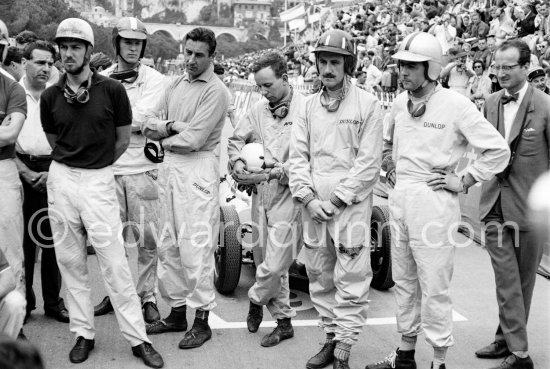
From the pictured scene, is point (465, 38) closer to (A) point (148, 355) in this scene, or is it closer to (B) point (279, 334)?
(B) point (279, 334)

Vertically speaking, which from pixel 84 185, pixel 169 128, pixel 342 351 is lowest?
pixel 342 351

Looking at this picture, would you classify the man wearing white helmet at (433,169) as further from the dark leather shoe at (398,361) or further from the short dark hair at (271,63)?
the short dark hair at (271,63)

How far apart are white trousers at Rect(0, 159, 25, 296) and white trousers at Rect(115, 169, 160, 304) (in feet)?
2.82

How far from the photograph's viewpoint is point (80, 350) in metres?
4.57

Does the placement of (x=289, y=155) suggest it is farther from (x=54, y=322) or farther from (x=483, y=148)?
(x=54, y=322)

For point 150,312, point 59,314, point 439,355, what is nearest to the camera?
point 439,355

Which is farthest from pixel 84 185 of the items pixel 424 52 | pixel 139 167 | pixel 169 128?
pixel 424 52

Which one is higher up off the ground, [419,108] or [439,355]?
[419,108]

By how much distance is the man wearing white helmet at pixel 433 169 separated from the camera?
4.19 metres

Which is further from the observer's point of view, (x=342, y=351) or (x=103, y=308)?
(x=103, y=308)

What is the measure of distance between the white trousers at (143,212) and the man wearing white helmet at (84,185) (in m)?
0.70

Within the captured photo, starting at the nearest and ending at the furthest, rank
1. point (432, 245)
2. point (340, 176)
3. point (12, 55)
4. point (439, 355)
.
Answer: point (432, 245) → point (439, 355) → point (340, 176) → point (12, 55)

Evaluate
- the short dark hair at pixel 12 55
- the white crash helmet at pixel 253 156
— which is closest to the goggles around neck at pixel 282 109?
the white crash helmet at pixel 253 156

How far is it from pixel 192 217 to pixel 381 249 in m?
2.05
